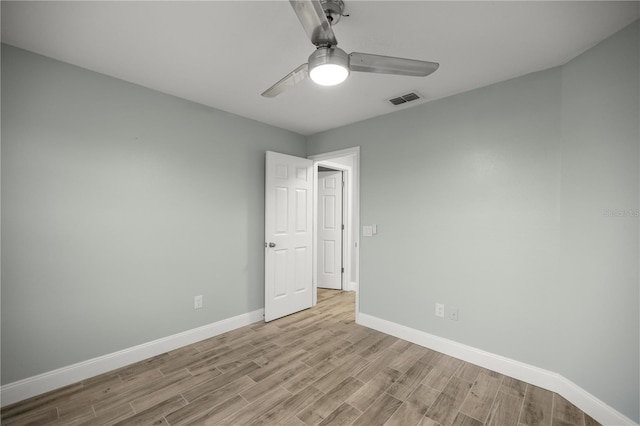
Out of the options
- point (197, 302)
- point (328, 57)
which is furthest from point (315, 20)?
point (197, 302)

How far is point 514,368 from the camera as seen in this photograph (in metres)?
2.22

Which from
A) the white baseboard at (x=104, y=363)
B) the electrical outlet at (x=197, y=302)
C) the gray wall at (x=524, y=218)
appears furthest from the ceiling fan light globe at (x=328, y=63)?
the white baseboard at (x=104, y=363)

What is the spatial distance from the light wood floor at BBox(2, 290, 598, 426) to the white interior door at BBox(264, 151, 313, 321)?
0.79 metres

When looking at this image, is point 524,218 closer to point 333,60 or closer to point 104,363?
point 333,60

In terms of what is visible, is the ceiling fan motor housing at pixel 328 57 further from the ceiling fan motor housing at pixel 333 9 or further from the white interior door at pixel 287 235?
the white interior door at pixel 287 235

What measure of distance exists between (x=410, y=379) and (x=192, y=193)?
2609 mm

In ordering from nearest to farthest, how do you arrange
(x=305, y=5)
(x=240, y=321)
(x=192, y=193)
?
(x=305, y=5) < (x=192, y=193) < (x=240, y=321)

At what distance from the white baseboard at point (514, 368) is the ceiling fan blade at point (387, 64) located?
233 centimetres

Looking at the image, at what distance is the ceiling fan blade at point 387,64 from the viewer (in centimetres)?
143

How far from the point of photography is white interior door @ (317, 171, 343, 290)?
4895mm

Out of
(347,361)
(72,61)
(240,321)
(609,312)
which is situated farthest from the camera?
(240,321)

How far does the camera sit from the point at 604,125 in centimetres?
177

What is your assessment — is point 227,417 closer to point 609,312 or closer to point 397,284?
point 397,284

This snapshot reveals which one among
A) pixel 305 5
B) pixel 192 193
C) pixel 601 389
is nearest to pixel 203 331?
pixel 192 193
